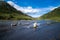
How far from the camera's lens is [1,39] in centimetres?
3116

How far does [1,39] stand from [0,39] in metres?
0.24

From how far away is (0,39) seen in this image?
3117 centimetres
